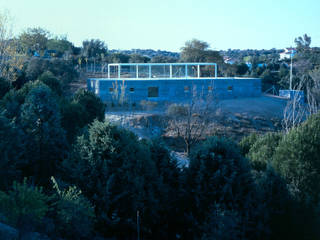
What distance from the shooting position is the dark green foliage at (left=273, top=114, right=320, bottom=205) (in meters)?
8.12

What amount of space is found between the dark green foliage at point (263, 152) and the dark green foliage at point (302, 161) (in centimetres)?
79

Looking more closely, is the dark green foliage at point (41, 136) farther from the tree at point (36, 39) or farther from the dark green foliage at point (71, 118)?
the tree at point (36, 39)

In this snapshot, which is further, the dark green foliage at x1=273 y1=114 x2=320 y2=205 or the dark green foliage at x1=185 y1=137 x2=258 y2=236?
the dark green foliage at x1=273 y1=114 x2=320 y2=205

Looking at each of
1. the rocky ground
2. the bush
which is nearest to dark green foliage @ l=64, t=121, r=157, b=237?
the rocky ground

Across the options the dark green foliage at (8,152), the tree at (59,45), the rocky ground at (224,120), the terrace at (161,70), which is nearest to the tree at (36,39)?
the tree at (59,45)

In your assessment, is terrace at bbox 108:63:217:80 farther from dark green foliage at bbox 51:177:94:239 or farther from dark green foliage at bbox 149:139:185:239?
dark green foliage at bbox 51:177:94:239

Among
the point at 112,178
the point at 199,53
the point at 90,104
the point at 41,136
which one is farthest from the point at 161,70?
the point at 112,178

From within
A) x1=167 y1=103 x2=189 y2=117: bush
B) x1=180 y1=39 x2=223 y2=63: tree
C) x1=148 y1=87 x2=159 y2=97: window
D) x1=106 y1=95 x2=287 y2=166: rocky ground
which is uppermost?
x1=180 y1=39 x2=223 y2=63: tree

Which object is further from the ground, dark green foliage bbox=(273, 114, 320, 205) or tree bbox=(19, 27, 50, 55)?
tree bbox=(19, 27, 50, 55)

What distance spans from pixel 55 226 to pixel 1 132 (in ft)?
7.47

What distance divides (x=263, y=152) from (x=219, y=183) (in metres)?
4.08

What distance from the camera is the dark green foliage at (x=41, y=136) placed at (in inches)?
307

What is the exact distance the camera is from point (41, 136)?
7.90 meters

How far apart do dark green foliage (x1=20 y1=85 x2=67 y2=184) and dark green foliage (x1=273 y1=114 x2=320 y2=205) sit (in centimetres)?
486
